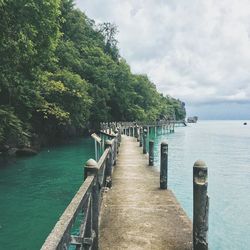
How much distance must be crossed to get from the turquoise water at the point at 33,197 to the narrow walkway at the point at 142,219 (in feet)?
9.21

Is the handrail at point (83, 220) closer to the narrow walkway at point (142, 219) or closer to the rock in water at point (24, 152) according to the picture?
the narrow walkway at point (142, 219)

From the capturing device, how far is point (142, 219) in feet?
23.2

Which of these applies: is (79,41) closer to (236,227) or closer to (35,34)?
(35,34)

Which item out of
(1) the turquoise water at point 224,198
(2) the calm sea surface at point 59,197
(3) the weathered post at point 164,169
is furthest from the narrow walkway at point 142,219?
(1) the turquoise water at point 224,198

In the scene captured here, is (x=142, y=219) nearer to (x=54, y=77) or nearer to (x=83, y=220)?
(x=83, y=220)

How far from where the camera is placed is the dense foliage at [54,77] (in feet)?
50.1

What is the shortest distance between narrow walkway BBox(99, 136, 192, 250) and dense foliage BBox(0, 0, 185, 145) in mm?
8285

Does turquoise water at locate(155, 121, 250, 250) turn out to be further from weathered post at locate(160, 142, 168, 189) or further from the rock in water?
the rock in water

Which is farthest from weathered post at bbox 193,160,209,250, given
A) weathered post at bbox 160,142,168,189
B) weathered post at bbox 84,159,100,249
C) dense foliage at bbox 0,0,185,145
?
dense foliage at bbox 0,0,185,145

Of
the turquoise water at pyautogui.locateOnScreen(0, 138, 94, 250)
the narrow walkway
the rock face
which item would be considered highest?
the narrow walkway

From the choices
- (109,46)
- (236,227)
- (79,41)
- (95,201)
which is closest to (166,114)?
(109,46)

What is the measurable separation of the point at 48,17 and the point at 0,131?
244 inches

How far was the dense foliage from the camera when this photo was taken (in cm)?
1526

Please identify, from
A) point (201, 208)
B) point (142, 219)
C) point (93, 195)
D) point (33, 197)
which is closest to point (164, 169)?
point (142, 219)
